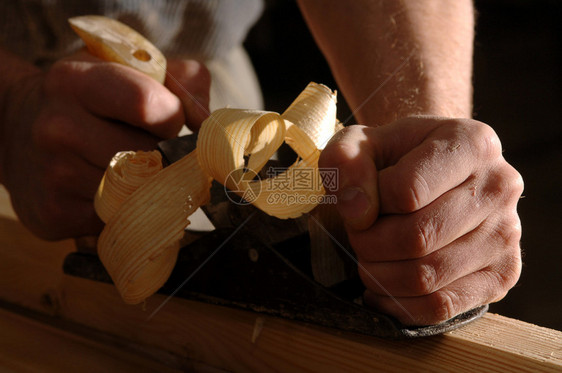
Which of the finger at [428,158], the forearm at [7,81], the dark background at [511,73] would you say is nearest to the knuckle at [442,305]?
the finger at [428,158]

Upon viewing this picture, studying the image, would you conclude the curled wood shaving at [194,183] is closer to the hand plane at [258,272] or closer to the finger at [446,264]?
the hand plane at [258,272]

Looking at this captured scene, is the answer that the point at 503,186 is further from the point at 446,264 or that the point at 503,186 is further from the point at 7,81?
the point at 7,81

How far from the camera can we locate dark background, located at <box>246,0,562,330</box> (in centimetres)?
241

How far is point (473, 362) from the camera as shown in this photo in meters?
0.58

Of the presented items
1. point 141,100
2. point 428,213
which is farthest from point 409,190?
point 141,100

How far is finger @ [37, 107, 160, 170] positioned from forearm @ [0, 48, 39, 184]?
18 cm

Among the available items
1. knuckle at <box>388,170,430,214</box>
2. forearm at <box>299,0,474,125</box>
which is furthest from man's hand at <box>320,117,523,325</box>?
forearm at <box>299,0,474,125</box>

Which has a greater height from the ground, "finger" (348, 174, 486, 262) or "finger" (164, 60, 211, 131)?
"finger" (348, 174, 486, 262)

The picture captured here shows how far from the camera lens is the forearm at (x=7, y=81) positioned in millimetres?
979

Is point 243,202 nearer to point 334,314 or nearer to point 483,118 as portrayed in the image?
point 334,314

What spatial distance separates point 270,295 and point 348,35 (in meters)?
0.68

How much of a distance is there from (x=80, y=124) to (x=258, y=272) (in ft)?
1.28

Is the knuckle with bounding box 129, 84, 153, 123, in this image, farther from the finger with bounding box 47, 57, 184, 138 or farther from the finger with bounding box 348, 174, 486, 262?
the finger with bounding box 348, 174, 486, 262

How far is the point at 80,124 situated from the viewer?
0.84 m
